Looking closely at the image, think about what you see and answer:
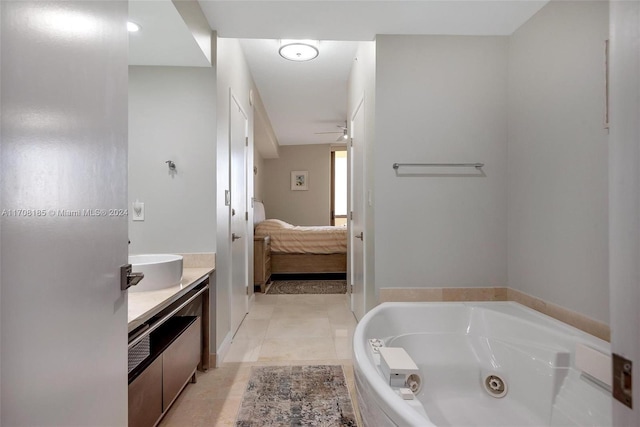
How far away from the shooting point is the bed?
498 centimetres

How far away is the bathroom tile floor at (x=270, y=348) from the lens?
179 cm

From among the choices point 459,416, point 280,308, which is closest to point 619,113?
point 459,416

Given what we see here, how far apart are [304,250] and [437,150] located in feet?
10.2

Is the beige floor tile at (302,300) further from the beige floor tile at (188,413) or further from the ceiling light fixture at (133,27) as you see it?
the ceiling light fixture at (133,27)

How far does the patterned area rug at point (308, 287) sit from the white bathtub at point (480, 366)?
96.4 inches

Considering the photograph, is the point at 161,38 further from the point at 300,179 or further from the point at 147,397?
the point at 300,179

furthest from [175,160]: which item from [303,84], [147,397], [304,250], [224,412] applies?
[304,250]

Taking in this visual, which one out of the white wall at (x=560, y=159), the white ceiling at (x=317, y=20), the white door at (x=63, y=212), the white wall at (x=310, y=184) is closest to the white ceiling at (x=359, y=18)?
the white ceiling at (x=317, y=20)

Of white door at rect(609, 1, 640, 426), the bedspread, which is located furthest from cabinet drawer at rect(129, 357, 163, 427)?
the bedspread

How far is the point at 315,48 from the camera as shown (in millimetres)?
2904

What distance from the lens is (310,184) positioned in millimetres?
7441

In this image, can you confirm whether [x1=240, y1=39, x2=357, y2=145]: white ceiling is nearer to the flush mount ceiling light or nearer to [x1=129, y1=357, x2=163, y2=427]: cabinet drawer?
the flush mount ceiling light

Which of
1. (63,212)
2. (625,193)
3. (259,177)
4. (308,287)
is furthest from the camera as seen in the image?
(259,177)

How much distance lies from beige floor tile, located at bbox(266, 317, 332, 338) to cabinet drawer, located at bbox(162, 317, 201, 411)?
96 cm
